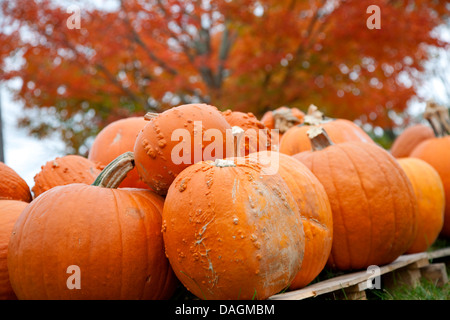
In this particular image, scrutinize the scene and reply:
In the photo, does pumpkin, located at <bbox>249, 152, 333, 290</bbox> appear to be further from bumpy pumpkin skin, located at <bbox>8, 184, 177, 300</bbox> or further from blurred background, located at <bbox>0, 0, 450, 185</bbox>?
blurred background, located at <bbox>0, 0, 450, 185</bbox>

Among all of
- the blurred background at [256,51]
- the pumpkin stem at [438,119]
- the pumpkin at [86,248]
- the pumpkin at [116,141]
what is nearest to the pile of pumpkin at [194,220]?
the pumpkin at [86,248]

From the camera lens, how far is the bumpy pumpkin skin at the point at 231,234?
159 centimetres

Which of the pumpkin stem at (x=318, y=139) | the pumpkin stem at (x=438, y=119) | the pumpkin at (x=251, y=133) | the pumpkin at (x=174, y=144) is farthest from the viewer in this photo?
the pumpkin stem at (x=438, y=119)

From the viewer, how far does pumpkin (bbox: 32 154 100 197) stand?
2295mm

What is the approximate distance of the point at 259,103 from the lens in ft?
20.5

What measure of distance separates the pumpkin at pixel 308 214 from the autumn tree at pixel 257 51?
4029mm

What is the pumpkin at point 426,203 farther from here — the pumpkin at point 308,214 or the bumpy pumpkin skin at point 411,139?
the bumpy pumpkin skin at point 411,139

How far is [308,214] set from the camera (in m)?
2.03

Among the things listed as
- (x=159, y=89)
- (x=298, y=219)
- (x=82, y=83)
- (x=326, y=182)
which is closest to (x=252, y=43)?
(x=159, y=89)

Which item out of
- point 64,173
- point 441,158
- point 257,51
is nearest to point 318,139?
point 64,173
